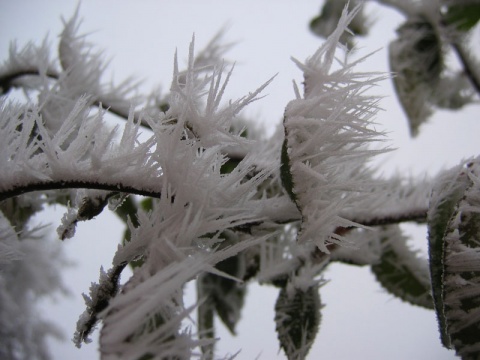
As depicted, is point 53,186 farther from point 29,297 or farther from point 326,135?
point 29,297

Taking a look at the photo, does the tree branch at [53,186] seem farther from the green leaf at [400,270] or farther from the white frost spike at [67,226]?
the green leaf at [400,270]

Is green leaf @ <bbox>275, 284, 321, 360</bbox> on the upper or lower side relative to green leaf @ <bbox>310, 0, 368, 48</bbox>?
lower

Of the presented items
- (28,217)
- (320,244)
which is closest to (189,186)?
(320,244)

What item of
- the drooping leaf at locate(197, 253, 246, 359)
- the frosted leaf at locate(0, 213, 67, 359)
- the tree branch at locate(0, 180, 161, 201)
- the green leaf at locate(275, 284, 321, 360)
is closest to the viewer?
the tree branch at locate(0, 180, 161, 201)

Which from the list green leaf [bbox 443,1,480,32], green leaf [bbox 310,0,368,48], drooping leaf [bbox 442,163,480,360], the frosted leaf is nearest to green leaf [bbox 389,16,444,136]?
green leaf [bbox 443,1,480,32]

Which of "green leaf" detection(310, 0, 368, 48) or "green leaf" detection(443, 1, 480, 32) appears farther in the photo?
"green leaf" detection(310, 0, 368, 48)

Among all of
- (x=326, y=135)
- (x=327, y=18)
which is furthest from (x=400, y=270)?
(x=327, y=18)

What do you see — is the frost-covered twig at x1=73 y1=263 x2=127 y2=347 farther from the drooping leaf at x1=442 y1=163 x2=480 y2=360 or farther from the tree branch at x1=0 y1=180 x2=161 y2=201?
the drooping leaf at x1=442 y1=163 x2=480 y2=360
